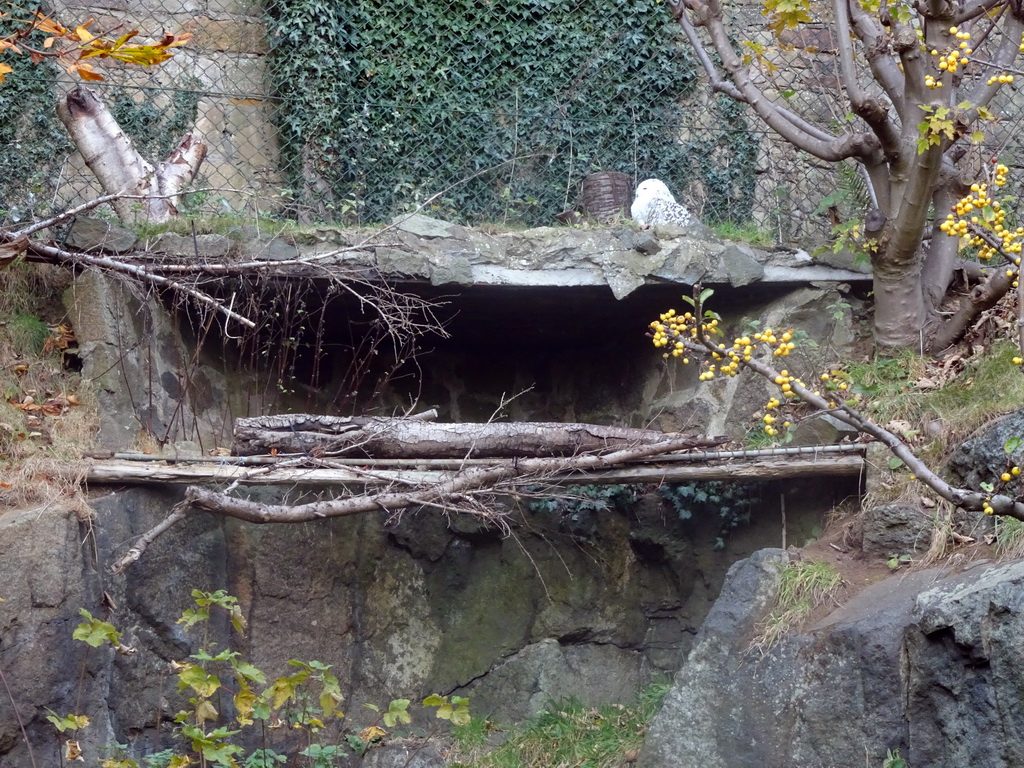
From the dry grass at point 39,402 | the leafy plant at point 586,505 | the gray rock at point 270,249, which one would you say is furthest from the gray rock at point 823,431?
the dry grass at point 39,402

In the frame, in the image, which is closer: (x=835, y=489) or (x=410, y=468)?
(x=410, y=468)

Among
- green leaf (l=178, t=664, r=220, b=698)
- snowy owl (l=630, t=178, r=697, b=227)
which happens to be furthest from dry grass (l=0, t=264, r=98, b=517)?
snowy owl (l=630, t=178, r=697, b=227)

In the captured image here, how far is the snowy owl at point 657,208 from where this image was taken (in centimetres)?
536

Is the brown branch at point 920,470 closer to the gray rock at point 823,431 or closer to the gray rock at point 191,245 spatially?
the gray rock at point 823,431

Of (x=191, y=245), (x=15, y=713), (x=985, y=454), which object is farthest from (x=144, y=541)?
(x=985, y=454)

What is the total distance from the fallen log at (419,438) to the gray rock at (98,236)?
3.59 ft

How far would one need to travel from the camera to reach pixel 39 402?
4.63 metres

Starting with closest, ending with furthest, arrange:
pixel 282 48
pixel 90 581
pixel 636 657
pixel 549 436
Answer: pixel 90 581, pixel 549 436, pixel 636 657, pixel 282 48

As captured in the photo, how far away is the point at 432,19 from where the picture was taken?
19.7 ft

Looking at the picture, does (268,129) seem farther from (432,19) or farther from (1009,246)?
(1009,246)

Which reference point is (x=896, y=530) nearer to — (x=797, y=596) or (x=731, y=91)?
(x=797, y=596)

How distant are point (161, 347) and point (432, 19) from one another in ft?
8.25

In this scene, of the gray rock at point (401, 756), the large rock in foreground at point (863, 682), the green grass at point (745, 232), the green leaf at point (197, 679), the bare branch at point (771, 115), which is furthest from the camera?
the green grass at point (745, 232)

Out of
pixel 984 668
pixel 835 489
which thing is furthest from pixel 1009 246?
pixel 835 489
